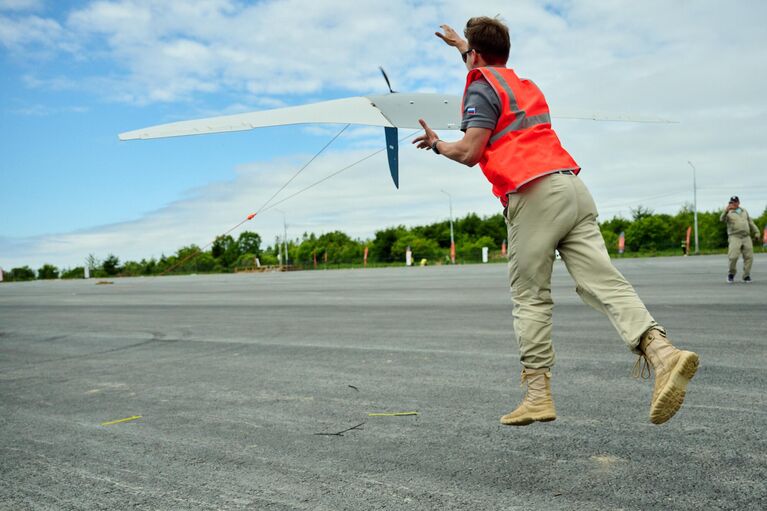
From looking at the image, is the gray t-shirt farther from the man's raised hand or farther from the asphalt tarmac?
the asphalt tarmac

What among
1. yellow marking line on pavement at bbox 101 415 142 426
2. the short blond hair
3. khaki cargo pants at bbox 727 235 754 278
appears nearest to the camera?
the short blond hair

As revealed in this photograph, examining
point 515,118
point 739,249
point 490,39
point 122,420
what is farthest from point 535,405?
point 739,249

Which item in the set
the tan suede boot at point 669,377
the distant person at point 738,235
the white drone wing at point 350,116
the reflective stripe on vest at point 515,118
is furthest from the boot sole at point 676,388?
the distant person at point 738,235

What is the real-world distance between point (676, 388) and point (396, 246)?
75.8m

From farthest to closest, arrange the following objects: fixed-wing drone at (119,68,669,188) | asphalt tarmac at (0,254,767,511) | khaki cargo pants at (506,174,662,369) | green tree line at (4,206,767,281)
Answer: green tree line at (4,206,767,281)
fixed-wing drone at (119,68,669,188)
khaki cargo pants at (506,174,662,369)
asphalt tarmac at (0,254,767,511)

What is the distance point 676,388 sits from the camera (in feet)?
9.02

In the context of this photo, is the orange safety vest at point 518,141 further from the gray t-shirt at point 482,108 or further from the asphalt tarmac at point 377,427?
the asphalt tarmac at point 377,427

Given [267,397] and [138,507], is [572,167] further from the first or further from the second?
[267,397]

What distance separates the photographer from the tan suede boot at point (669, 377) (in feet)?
9.02

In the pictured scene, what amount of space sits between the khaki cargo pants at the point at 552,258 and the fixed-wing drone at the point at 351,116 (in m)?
1.13

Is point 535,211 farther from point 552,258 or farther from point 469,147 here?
point 469,147

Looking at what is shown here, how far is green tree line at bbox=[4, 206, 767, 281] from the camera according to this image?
6612cm

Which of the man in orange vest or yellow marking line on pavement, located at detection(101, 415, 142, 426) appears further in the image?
yellow marking line on pavement, located at detection(101, 415, 142, 426)

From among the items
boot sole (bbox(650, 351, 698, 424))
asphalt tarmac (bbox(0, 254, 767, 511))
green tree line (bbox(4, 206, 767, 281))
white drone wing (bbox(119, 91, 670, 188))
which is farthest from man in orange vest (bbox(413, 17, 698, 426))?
green tree line (bbox(4, 206, 767, 281))
